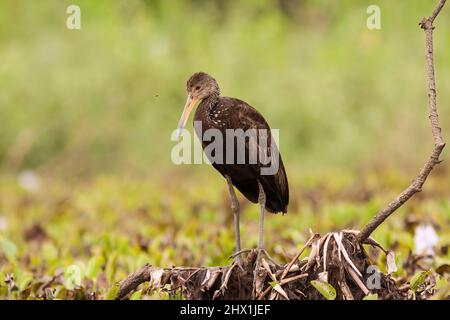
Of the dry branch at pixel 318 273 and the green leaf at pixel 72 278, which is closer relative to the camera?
the dry branch at pixel 318 273

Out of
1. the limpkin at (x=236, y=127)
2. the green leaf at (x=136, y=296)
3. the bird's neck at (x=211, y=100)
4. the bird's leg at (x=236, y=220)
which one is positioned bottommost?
the green leaf at (x=136, y=296)

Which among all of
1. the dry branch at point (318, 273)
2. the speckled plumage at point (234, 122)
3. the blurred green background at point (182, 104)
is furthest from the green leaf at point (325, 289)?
the blurred green background at point (182, 104)

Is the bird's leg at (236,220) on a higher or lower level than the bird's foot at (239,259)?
higher

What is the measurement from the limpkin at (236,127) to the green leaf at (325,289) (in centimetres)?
32

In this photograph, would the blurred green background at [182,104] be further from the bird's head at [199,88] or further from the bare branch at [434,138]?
the bare branch at [434,138]

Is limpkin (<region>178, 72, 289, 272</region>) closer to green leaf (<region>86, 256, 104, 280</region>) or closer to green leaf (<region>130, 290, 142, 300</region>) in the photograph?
green leaf (<region>130, 290, 142, 300</region>)

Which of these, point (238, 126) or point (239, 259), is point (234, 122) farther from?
point (239, 259)

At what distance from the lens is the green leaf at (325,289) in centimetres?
336

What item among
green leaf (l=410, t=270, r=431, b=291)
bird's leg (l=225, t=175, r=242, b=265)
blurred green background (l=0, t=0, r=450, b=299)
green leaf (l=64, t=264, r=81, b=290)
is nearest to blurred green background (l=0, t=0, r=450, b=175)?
blurred green background (l=0, t=0, r=450, b=299)

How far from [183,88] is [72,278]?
293 inches

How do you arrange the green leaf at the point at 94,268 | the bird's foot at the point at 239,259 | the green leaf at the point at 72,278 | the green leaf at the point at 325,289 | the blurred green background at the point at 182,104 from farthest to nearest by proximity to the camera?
the blurred green background at the point at 182,104 → the green leaf at the point at 94,268 → the green leaf at the point at 72,278 → the bird's foot at the point at 239,259 → the green leaf at the point at 325,289

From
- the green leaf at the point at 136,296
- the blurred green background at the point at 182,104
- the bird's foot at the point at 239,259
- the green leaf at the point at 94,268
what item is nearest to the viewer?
the bird's foot at the point at 239,259

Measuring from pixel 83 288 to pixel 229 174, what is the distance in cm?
101
